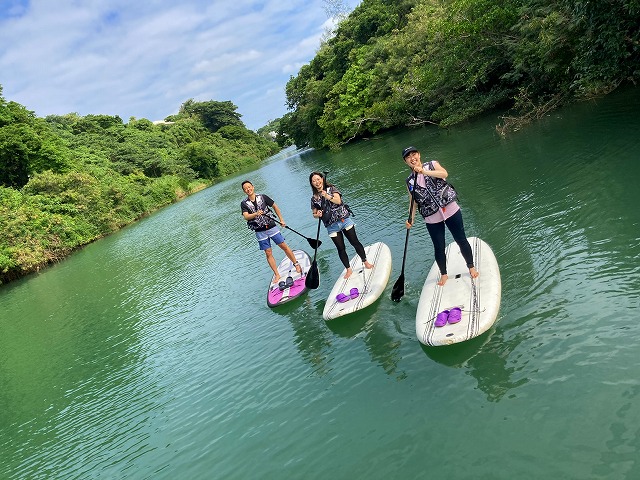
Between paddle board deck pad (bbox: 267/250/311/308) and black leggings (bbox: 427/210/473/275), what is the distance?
3.36 m

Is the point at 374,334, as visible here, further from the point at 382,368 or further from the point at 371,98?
the point at 371,98

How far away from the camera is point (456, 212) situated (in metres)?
6.08

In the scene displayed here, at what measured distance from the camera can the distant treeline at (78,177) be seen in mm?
26469

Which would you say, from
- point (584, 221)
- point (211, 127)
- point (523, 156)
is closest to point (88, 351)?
point (584, 221)

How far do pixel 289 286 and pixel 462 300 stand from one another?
415 centimetres

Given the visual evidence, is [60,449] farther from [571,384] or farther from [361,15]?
[361,15]

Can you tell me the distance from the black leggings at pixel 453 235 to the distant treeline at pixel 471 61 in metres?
9.05

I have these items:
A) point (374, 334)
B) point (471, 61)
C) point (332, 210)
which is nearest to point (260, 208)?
point (332, 210)

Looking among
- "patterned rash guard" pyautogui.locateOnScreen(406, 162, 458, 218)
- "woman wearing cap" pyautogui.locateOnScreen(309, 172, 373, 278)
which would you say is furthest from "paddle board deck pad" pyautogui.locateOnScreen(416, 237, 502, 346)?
"woman wearing cap" pyautogui.locateOnScreen(309, 172, 373, 278)

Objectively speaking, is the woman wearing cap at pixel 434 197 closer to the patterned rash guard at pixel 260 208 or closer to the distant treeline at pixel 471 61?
the patterned rash guard at pixel 260 208

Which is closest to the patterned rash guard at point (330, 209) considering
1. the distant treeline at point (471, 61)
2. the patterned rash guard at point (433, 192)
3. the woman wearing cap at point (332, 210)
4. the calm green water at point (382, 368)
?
the woman wearing cap at point (332, 210)

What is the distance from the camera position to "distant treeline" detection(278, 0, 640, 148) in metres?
13.5

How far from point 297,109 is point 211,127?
4656 centimetres

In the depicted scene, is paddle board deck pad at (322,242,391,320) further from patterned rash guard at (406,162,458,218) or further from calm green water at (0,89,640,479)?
patterned rash guard at (406,162,458,218)
